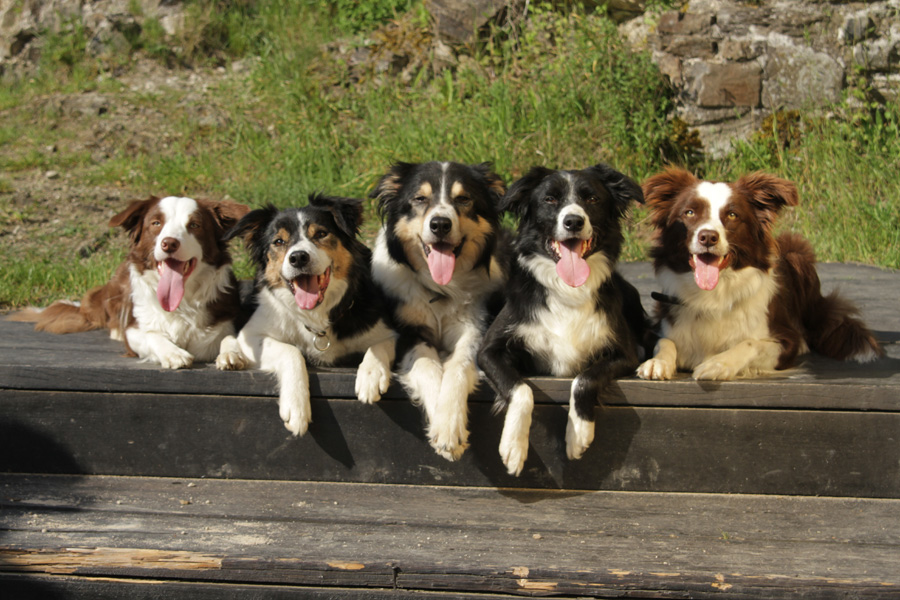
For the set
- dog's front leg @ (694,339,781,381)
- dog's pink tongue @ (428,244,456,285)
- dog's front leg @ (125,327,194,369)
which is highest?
dog's pink tongue @ (428,244,456,285)

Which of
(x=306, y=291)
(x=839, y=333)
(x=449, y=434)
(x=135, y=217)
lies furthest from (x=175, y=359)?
(x=839, y=333)

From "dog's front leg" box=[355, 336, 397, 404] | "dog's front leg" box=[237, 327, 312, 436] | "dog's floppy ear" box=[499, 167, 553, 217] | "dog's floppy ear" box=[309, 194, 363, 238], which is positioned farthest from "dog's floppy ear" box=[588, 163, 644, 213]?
"dog's front leg" box=[237, 327, 312, 436]

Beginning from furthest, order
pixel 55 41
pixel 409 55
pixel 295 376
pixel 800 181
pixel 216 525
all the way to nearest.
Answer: pixel 55 41 → pixel 409 55 → pixel 800 181 → pixel 295 376 → pixel 216 525

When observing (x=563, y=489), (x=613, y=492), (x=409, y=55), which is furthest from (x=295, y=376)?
(x=409, y=55)

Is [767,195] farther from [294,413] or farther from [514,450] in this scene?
[294,413]

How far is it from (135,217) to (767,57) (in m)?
5.86

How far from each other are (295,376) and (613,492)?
1.33m

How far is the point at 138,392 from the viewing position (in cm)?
301

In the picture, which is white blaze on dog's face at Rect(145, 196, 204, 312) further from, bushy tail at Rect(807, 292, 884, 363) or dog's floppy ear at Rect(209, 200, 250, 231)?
bushy tail at Rect(807, 292, 884, 363)

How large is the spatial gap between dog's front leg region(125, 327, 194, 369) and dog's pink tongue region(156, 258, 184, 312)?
0.14 meters

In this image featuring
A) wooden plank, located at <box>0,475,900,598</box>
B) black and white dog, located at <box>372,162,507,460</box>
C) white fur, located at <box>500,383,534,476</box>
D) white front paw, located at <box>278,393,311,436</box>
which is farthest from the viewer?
black and white dog, located at <box>372,162,507,460</box>

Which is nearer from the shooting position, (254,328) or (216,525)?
Answer: (216,525)

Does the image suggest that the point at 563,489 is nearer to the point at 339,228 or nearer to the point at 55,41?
the point at 339,228

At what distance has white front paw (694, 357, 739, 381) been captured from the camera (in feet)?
9.53
